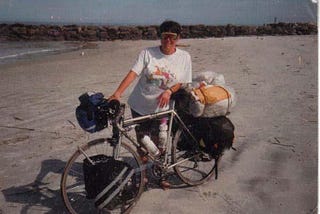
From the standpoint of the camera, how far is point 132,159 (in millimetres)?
4305

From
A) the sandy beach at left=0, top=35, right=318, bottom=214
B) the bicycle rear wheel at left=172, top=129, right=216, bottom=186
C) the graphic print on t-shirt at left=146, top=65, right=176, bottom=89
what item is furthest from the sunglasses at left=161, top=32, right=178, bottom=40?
the sandy beach at left=0, top=35, right=318, bottom=214

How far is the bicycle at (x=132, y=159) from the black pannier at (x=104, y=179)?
0.05m

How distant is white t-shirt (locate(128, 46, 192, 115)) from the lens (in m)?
3.98

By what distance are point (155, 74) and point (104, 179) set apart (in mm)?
1288

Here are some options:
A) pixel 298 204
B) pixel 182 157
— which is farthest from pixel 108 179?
pixel 298 204

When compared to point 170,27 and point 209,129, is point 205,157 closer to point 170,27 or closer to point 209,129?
point 209,129

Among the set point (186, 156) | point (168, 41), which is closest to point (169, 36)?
point (168, 41)

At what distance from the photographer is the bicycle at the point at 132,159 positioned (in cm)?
358

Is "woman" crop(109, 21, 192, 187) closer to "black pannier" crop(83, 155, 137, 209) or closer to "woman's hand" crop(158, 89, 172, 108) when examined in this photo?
"woman's hand" crop(158, 89, 172, 108)

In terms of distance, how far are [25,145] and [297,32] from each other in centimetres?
4300

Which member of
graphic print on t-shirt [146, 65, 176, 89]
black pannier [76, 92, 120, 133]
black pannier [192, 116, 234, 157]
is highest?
graphic print on t-shirt [146, 65, 176, 89]

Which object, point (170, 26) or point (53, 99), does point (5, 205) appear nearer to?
point (170, 26)

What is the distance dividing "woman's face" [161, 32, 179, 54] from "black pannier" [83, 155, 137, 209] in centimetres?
135

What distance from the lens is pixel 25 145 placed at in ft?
19.6
